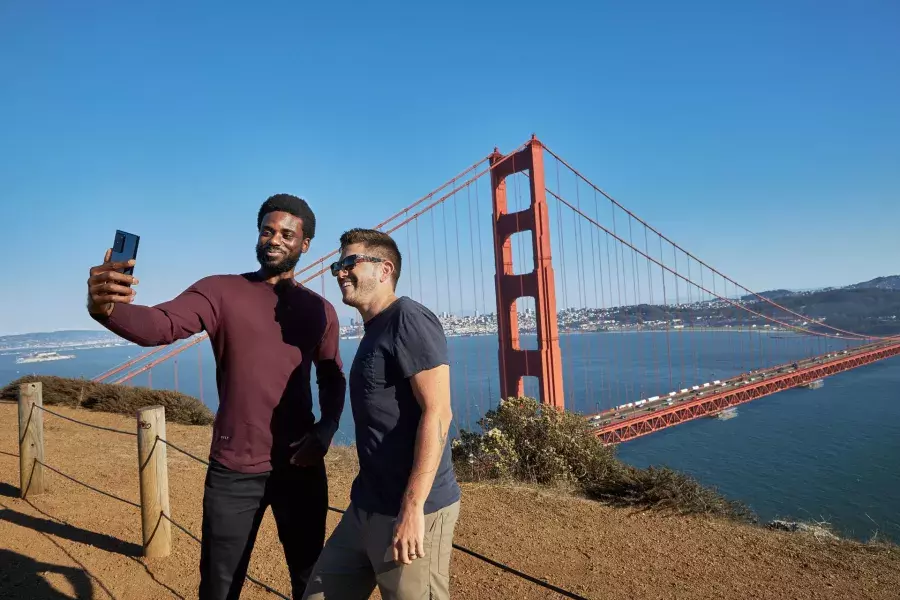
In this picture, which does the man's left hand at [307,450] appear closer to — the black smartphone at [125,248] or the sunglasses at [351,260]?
the sunglasses at [351,260]

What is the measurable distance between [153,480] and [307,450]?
2.18m

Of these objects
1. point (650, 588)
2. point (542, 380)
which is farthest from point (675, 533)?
point (542, 380)

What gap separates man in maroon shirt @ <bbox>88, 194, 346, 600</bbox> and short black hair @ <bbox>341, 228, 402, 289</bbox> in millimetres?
357

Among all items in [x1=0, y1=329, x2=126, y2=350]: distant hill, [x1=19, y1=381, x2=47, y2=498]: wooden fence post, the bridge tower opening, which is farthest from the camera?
[x1=0, y1=329, x2=126, y2=350]: distant hill

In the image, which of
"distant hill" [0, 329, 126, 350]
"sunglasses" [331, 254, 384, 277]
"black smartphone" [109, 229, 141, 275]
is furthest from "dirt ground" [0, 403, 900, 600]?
"distant hill" [0, 329, 126, 350]

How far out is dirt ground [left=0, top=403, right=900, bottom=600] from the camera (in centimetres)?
327

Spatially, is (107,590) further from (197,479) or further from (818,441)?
(818,441)

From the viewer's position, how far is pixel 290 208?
5.91ft

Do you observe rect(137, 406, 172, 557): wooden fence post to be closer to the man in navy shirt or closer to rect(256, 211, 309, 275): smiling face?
rect(256, 211, 309, 275): smiling face

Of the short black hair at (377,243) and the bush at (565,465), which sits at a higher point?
the short black hair at (377,243)

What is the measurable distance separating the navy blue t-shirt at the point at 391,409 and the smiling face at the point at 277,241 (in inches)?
21.8

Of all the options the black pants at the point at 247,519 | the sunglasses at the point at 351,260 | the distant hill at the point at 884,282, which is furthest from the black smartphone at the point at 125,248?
the distant hill at the point at 884,282

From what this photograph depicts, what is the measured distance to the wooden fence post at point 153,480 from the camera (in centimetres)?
324

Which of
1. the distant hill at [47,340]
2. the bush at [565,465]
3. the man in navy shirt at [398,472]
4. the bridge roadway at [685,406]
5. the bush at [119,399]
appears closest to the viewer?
the man in navy shirt at [398,472]
